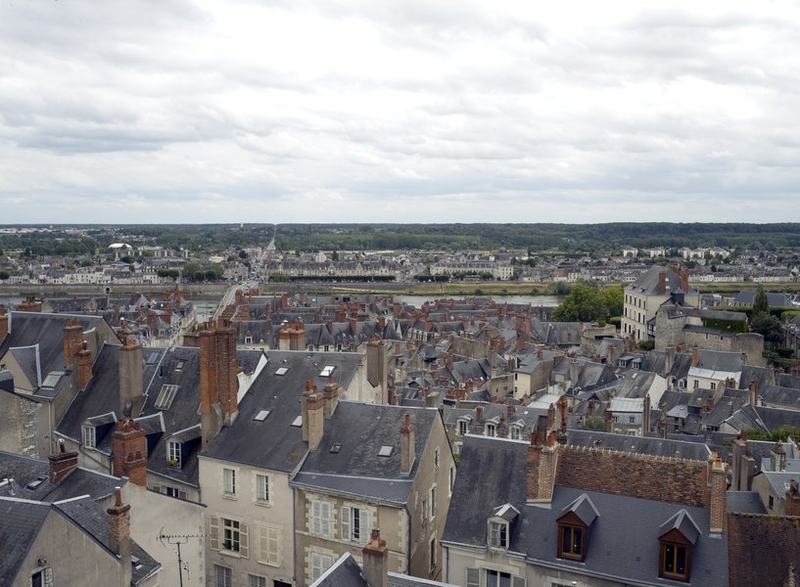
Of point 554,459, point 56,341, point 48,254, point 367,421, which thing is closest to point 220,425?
point 367,421

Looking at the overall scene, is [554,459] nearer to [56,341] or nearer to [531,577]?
[531,577]

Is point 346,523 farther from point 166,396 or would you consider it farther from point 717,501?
point 717,501

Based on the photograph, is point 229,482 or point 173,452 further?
point 173,452

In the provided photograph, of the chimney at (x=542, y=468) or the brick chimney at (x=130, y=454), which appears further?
the chimney at (x=542, y=468)

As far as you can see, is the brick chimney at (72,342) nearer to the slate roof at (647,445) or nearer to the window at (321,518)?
the window at (321,518)

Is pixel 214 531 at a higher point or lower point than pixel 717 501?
lower

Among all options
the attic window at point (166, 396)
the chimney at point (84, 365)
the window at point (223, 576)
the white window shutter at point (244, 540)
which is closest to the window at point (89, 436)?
the attic window at point (166, 396)

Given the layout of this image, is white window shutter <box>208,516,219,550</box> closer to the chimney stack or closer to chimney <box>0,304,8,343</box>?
the chimney stack

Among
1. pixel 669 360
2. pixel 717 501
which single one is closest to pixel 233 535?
pixel 717 501
